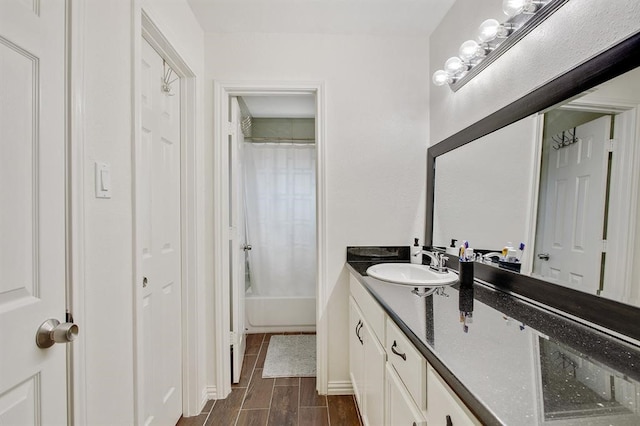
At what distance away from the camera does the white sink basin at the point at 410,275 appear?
1.33 m

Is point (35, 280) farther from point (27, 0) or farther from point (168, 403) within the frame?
point (168, 403)

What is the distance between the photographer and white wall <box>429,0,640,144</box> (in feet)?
2.76

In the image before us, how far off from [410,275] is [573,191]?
0.92m

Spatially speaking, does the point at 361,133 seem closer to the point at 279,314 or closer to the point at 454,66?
the point at 454,66

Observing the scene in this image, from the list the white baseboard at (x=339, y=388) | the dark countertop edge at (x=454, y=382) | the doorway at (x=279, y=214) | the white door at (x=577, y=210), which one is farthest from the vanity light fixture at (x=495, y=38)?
the white baseboard at (x=339, y=388)

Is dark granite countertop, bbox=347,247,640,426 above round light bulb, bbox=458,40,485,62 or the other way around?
the other way around

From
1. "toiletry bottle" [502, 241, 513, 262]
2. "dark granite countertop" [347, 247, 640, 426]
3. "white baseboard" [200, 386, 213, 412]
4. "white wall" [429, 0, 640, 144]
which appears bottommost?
"white baseboard" [200, 386, 213, 412]

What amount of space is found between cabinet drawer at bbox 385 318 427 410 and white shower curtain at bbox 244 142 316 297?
2048 millimetres

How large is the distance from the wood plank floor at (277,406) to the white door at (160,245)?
264 millimetres

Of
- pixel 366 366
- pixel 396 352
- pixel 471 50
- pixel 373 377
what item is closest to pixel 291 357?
pixel 366 366

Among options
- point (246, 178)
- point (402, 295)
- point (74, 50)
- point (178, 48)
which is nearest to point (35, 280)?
point (74, 50)

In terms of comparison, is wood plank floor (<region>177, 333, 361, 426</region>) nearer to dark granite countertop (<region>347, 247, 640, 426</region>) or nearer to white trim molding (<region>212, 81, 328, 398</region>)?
white trim molding (<region>212, 81, 328, 398</region>)

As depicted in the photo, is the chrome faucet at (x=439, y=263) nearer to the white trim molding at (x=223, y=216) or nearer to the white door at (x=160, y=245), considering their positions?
the white trim molding at (x=223, y=216)

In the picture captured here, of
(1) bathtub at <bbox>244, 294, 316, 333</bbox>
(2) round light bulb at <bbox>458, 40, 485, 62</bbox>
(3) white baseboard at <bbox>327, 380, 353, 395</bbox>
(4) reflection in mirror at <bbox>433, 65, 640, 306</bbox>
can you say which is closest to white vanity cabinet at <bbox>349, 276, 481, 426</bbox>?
(3) white baseboard at <bbox>327, 380, 353, 395</bbox>
